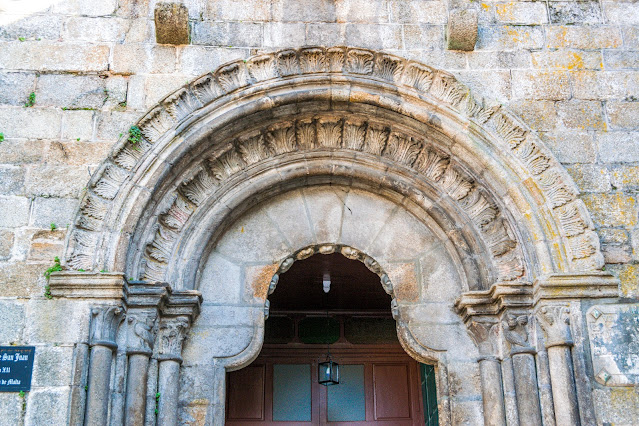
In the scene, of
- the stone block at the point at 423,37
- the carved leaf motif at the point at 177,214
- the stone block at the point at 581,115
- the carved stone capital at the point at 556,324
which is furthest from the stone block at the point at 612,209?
the carved leaf motif at the point at 177,214

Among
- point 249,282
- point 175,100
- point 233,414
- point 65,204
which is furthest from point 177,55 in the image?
point 233,414

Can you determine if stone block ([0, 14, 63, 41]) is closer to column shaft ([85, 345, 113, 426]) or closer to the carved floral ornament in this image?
the carved floral ornament

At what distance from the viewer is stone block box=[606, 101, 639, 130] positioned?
243 inches

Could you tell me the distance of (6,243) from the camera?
18.2ft

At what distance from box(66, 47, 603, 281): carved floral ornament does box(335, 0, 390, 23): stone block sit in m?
0.41

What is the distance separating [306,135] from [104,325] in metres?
2.36

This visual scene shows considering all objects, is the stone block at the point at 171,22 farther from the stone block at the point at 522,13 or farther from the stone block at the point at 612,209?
the stone block at the point at 612,209

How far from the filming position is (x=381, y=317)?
9.25 meters

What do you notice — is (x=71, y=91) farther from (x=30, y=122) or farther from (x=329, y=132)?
(x=329, y=132)

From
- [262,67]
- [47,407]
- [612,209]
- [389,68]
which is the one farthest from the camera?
[389,68]

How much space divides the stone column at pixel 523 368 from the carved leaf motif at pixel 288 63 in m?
2.60

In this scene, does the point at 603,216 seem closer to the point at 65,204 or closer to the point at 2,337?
the point at 65,204

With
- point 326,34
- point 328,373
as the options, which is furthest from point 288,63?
point 328,373

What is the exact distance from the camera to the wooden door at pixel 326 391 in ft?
28.2
